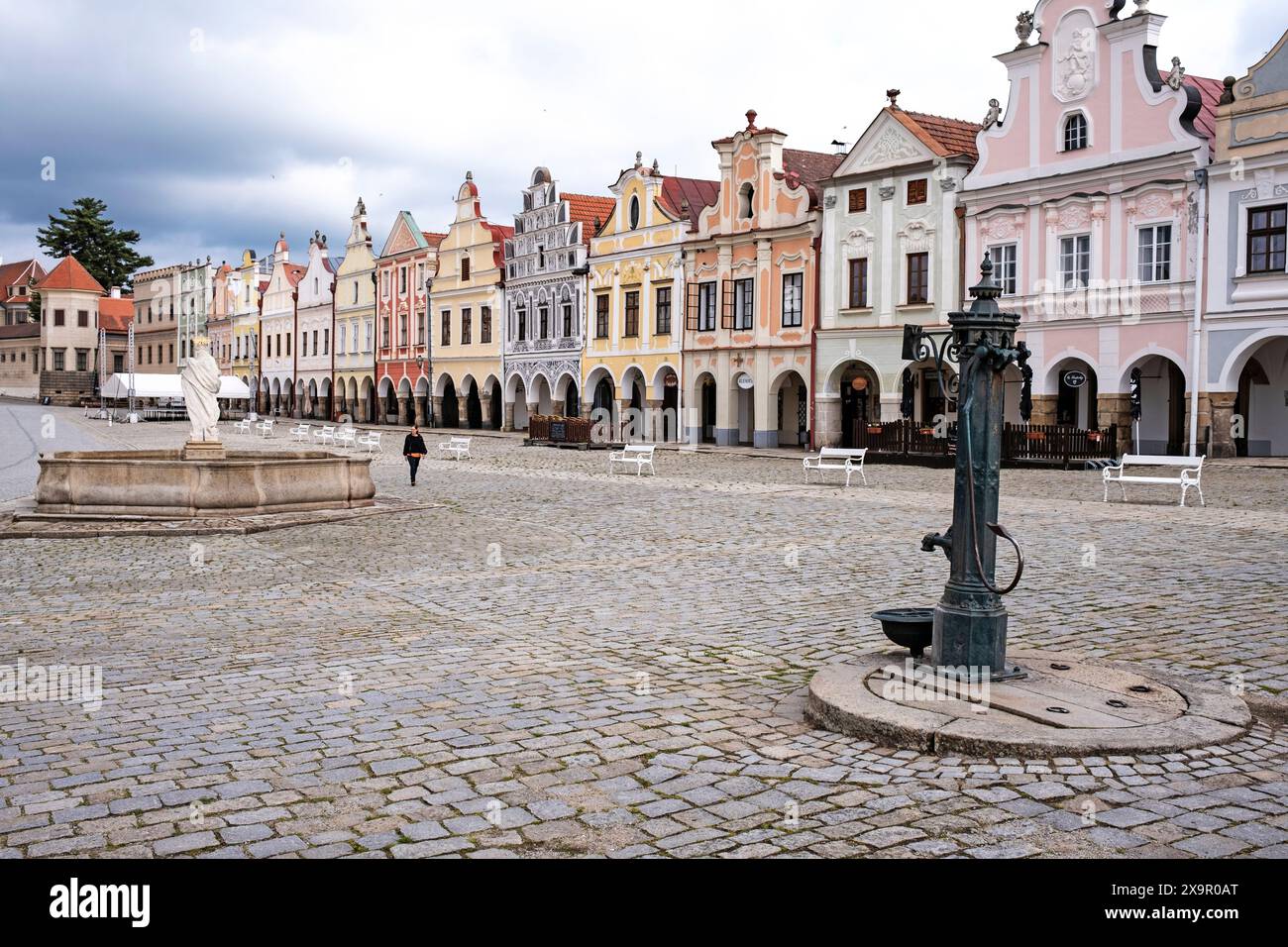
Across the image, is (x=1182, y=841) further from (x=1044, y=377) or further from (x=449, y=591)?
(x=1044, y=377)

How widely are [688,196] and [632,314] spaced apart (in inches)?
208

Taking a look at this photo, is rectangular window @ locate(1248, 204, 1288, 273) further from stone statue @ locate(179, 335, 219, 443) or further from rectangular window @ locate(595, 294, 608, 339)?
rectangular window @ locate(595, 294, 608, 339)

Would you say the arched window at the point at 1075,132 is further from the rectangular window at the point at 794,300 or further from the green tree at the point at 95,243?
the green tree at the point at 95,243

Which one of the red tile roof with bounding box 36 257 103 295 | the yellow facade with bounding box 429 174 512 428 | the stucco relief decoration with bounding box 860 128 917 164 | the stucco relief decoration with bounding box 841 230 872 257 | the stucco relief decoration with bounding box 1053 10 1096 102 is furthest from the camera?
the red tile roof with bounding box 36 257 103 295

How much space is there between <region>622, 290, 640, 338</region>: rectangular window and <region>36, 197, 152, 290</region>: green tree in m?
77.6

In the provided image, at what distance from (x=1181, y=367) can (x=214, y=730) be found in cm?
2843

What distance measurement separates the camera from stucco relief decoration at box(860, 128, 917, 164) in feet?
119

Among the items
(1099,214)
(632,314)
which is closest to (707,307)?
(632,314)

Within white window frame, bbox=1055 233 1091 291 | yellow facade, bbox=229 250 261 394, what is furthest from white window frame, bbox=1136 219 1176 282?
yellow facade, bbox=229 250 261 394

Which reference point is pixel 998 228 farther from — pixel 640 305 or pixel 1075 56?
pixel 640 305

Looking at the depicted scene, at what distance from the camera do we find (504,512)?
18.1 meters

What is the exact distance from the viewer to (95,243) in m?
108

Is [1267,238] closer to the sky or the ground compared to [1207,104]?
closer to the ground

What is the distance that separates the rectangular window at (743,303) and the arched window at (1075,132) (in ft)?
39.9
